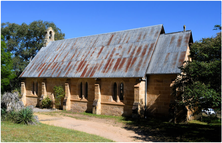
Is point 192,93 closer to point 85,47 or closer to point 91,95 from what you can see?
point 91,95

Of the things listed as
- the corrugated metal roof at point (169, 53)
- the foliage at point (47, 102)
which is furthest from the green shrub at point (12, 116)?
the corrugated metal roof at point (169, 53)

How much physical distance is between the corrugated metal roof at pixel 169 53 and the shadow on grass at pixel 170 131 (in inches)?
175

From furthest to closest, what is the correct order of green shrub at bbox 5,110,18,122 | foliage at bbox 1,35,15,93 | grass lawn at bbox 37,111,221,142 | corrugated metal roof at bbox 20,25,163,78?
foliage at bbox 1,35,15,93 < corrugated metal roof at bbox 20,25,163,78 < green shrub at bbox 5,110,18,122 < grass lawn at bbox 37,111,221,142

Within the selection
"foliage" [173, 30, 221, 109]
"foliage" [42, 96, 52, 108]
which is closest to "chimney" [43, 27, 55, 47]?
"foliage" [42, 96, 52, 108]

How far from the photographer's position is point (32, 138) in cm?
906

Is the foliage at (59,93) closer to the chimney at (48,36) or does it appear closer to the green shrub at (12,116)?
the green shrub at (12,116)

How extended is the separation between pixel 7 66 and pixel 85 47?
1562 cm

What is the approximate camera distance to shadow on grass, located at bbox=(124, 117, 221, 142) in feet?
37.7

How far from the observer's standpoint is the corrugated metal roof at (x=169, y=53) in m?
16.8

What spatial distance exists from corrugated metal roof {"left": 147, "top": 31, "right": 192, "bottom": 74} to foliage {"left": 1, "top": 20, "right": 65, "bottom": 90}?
1200 inches

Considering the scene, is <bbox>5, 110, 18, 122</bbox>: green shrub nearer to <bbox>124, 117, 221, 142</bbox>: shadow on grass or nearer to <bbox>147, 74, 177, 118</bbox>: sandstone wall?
<bbox>124, 117, 221, 142</bbox>: shadow on grass

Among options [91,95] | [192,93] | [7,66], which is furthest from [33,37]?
[192,93]

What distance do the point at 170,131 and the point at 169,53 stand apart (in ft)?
25.6

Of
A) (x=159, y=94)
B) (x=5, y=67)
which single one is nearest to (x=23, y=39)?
(x=5, y=67)
